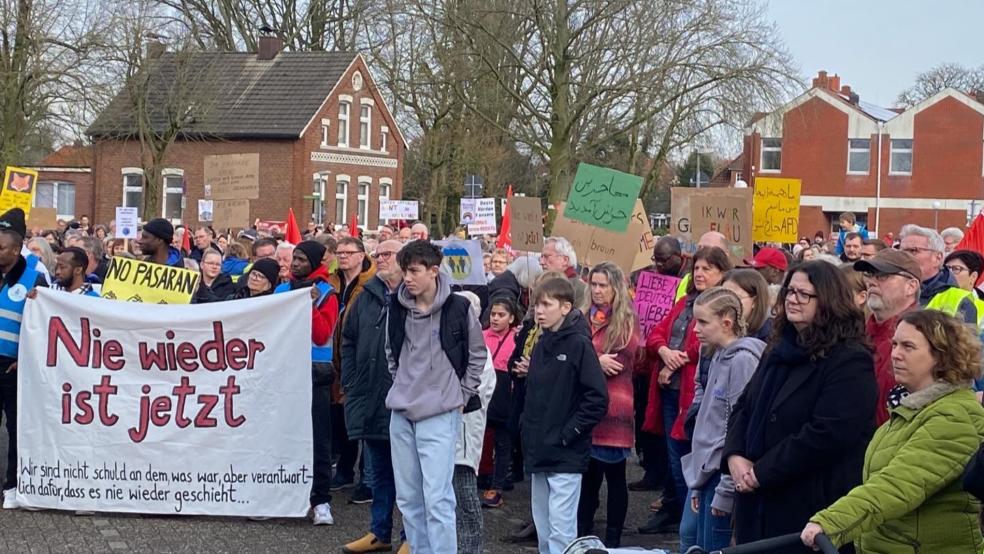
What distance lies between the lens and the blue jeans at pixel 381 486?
8.02 m

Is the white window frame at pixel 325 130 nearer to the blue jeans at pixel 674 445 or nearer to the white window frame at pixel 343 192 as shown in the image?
the white window frame at pixel 343 192

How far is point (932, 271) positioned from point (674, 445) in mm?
1872

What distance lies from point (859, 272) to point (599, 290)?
2.04 metres

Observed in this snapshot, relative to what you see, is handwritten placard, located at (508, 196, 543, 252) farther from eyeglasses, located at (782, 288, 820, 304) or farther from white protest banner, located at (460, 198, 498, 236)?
white protest banner, located at (460, 198, 498, 236)

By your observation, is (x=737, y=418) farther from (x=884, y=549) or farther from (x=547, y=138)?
(x=547, y=138)

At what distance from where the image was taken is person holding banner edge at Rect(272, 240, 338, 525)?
8.78 meters

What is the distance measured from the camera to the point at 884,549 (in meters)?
4.80

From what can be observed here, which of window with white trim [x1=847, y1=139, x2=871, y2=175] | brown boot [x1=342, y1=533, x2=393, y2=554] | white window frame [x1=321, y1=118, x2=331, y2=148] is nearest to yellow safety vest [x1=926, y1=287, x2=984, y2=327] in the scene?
brown boot [x1=342, y1=533, x2=393, y2=554]

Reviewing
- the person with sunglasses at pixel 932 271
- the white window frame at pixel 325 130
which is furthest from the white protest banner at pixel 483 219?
the white window frame at pixel 325 130

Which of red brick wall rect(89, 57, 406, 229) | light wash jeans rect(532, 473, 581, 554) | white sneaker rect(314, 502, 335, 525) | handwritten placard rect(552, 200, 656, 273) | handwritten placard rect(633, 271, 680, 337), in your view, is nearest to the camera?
light wash jeans rect(532, 473, 581, 554)

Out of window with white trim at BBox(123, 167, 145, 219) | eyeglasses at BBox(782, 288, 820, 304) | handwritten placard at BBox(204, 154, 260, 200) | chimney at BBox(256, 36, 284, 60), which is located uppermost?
chimney at BBox(256, 36, 284, 60)

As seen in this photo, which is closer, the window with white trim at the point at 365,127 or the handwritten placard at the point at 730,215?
the handwritten placard at the point at 730,215

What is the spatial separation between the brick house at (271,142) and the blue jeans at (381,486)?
1594 inches

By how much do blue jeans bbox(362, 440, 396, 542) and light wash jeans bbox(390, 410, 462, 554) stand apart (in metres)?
0.73
